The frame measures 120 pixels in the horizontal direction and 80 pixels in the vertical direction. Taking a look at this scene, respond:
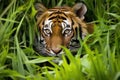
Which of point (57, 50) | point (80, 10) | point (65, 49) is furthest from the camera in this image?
point (80, 10)

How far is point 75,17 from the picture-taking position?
2.52 metres

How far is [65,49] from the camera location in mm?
2133

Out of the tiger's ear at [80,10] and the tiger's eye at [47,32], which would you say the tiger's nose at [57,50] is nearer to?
the tiger's eye at [47,32]

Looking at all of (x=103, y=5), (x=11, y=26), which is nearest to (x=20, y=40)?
(x=11, y=26)

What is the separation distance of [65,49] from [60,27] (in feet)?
1.15

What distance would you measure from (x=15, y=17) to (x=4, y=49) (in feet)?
0.85

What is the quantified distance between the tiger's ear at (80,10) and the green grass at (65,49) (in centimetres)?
10

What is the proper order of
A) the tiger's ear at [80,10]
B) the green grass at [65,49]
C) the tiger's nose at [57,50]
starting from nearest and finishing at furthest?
the green grass at [65,49], the tiger's nose at [57,50], the tiger's ear at [80,10]

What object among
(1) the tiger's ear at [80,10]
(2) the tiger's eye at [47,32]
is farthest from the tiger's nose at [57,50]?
(1) the tiger's ear at [80,10]

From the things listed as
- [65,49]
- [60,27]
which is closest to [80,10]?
[60,27]

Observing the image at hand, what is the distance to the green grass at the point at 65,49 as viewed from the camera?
6.89ft

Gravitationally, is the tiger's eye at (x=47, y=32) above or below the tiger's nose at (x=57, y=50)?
above

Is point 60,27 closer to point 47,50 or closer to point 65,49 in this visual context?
point 47,50

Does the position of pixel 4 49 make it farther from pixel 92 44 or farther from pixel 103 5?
pixel 103 5
